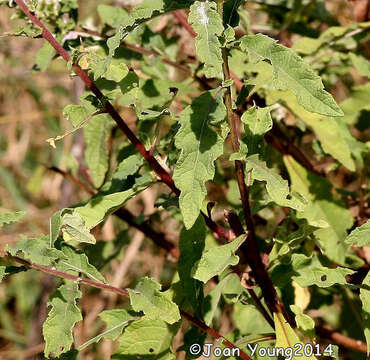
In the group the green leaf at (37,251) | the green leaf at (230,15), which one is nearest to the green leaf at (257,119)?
the green leaf at (230,15)

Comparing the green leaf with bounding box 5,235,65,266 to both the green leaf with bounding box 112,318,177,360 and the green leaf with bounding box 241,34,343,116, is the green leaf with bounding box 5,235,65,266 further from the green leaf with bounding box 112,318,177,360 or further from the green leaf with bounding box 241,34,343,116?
the green leaf with bounding box 241,34,343,116

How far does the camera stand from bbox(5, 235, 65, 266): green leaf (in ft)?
4.41

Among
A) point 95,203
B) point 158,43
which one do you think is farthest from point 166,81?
point 95,203

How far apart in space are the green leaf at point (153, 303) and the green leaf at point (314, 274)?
346 mm

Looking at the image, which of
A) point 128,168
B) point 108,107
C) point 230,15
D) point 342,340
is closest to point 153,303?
point 128,168

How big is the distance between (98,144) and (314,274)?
79 cm

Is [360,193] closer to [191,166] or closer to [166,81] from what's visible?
[166,81]

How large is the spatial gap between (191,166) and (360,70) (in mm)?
1078

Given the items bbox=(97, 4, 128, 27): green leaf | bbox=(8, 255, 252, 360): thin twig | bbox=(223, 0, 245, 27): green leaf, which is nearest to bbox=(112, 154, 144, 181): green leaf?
bbox=(8, 255, 252, 360): thin twig

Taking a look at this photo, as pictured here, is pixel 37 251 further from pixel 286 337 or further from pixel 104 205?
pixel 286 337

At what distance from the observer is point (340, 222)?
1.92 metres

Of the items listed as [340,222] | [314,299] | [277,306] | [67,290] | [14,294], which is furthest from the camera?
[14,294]

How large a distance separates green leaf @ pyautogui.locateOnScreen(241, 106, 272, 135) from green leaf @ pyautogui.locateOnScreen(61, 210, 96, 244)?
46 centimetres

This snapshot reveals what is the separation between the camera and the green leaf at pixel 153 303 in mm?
1360
